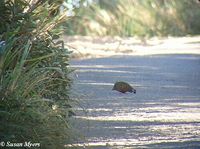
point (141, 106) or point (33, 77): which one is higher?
point (33, 77)

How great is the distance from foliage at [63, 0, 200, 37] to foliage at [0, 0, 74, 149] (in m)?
16.2

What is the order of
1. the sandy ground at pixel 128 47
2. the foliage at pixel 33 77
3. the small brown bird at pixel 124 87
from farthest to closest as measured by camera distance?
the sandy ground at pixel 128 47
the small brown bird at pixel 124 87
the foliage at pixel 33 77

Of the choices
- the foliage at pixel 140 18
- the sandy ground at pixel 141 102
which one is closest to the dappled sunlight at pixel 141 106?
the sandy ground at pixel 141 102

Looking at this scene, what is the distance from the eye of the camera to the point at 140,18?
2344 cm

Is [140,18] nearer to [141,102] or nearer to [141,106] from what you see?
[141,102]

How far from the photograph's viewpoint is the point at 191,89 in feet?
30.6

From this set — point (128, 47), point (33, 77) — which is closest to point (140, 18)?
point (128, 47)

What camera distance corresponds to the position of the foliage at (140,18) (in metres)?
23.1

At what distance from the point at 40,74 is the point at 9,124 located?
84 cm

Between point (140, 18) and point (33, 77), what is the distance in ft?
59.5

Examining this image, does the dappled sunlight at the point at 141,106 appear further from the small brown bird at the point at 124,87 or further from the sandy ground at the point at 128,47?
the sandy ground at the point at 128,47

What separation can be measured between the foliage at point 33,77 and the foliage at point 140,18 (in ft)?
53.2

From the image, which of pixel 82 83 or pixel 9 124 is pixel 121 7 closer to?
pixel 82 83

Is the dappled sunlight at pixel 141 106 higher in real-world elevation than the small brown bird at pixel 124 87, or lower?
lower
